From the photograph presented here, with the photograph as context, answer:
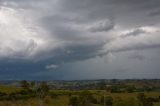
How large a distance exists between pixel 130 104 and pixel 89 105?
27.4 metres

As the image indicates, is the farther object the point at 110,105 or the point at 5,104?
the point at 110,105

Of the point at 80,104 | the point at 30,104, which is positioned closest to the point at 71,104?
the point at 80,104

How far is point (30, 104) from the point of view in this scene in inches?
7549

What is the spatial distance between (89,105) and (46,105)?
A: 28485mm

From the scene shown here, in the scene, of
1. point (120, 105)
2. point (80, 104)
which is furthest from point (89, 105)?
point (120, 105)

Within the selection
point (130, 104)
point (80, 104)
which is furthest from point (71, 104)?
point (130, 104)

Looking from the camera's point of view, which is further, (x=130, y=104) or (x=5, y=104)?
(x=130, y=104)

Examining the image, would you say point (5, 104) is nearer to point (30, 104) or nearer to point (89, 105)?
point (30, 104)

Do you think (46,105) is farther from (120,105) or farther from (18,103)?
(120,105)

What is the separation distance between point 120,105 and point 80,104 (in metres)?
24.5

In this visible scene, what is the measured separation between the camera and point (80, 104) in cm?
18775

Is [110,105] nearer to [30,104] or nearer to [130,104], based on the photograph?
[130,104]

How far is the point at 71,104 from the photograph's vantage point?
7564 inches

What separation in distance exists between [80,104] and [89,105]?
20.7 feet
